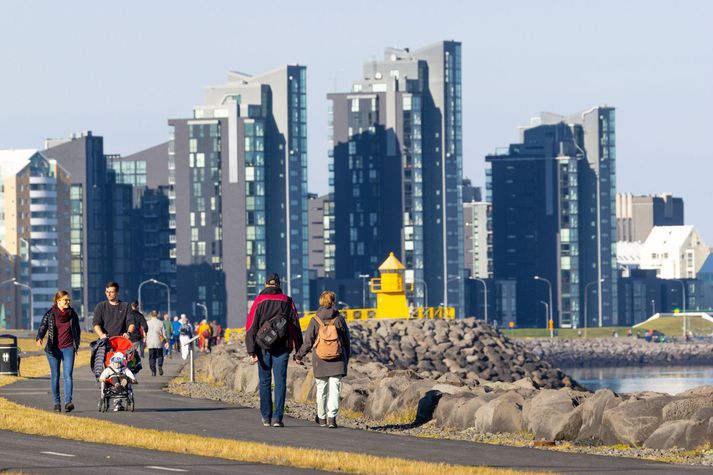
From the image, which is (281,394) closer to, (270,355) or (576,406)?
(270,355)

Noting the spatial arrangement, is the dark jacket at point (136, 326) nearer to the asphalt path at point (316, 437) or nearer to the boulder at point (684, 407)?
the asphalt path at point (316, 437)

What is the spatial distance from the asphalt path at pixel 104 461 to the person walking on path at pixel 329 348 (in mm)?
4932

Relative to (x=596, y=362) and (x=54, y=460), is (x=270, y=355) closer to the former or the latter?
(x=54, y=460)

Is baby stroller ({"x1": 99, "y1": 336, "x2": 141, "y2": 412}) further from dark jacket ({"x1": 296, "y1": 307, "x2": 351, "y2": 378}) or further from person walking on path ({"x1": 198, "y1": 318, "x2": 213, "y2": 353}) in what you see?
person walking on path ({"x1": 198, "y1": 318, "x2": 213, "y2": 353})

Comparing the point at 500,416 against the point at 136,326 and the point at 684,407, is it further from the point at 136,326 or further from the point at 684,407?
the point at 136,326

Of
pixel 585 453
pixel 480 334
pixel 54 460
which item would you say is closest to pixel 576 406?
pixel 585 453

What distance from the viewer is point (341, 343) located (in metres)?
25.3

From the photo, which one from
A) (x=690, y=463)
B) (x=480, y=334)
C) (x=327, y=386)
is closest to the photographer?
(x=690, y=463)

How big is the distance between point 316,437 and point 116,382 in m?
5.15

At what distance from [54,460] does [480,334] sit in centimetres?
8059

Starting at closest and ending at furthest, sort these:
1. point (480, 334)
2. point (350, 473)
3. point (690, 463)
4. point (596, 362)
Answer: point (350, 473) → point (690, 463) → point (480, 334) → point (596, 362)

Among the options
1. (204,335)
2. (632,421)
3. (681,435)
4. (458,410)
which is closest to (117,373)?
(458,410)

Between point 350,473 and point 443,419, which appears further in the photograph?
point 443,419

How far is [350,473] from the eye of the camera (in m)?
18.5
